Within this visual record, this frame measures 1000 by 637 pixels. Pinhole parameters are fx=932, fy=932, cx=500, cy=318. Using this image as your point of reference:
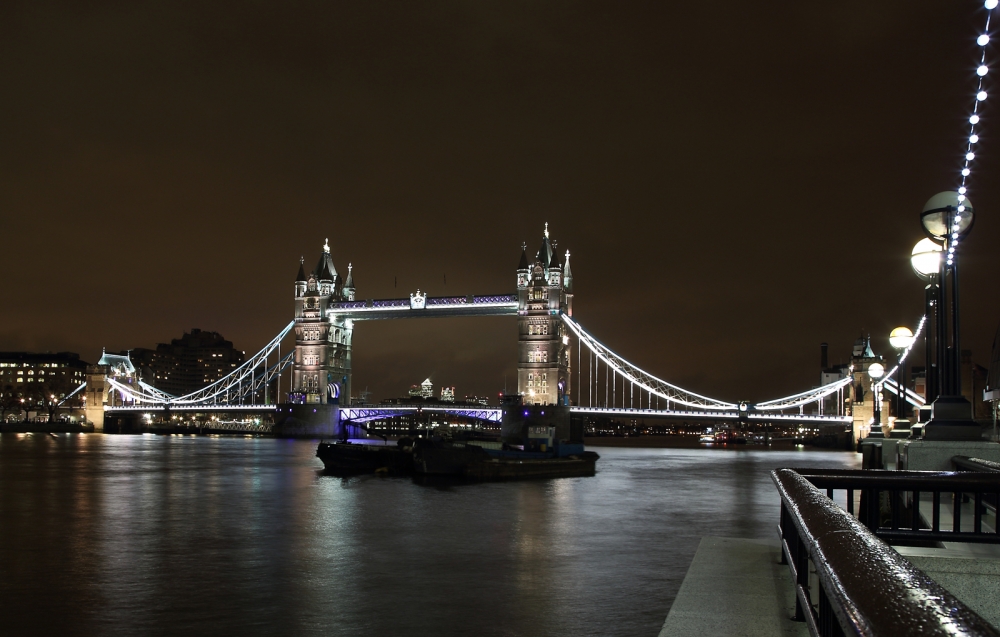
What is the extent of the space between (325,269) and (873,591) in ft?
366

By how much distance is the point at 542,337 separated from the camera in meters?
93.4

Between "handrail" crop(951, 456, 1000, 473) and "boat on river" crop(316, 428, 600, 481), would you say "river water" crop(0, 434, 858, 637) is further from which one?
"boat on river" crop(316, 428, 600, 481)

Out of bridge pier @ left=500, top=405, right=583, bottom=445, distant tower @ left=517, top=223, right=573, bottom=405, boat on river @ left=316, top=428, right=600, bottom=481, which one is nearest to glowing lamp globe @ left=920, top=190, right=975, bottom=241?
boat on river @ left=316, top=428, right=600, bottom=481

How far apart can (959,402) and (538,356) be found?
83042mm

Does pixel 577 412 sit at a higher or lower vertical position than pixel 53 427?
higher

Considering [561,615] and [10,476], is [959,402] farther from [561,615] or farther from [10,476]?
[10,476]

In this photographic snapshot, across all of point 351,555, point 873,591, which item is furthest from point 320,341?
point 873,591

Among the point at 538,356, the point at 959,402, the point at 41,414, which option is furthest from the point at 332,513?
the point at 41,414

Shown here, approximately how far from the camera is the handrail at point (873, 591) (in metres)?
1.68

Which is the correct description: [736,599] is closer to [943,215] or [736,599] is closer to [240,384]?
[943,215]

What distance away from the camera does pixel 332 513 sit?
2572 cm

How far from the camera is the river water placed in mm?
12023

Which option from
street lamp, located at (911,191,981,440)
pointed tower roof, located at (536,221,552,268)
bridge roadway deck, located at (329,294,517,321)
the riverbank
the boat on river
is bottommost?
the riverbank

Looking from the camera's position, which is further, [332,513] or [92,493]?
[92,493]
